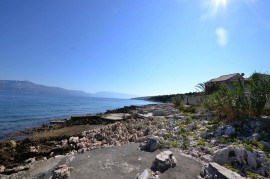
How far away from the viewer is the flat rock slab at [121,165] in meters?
5.97

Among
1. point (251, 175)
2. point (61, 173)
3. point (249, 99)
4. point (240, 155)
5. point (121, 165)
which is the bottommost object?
point (61, 173)

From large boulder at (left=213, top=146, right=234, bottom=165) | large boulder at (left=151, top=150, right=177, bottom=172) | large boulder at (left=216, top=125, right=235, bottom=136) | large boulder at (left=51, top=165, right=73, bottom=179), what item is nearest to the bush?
large boulder at (left=216, top=125, right=235, bottom=136)

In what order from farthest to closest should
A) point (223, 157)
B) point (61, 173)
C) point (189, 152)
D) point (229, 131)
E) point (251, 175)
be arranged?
point (229, 131), point (189, 152), point (223, 157), point (61, 173), point (251, 175)

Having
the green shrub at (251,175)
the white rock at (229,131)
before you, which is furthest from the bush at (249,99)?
the green shrub at (251,175)

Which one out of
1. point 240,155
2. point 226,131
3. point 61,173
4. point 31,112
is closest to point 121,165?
point 61,173

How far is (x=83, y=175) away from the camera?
6059 millimetres

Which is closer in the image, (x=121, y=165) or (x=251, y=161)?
(x=251, y=161)

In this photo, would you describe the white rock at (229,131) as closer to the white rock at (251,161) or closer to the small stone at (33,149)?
the white rock at (251,161)

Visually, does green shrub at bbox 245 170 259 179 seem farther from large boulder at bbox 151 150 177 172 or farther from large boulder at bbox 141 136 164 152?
large boulder at bbox 141 136 164 152

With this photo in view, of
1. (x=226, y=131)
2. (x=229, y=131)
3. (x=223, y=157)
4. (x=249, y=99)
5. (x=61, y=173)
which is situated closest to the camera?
(x=61, y=173)

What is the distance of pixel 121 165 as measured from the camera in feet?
21.7

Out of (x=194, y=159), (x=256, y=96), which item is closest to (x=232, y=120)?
(x=256, y=96)

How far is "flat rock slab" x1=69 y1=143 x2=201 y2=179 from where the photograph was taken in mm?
5969

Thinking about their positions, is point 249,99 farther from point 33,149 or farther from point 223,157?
point 33,149
